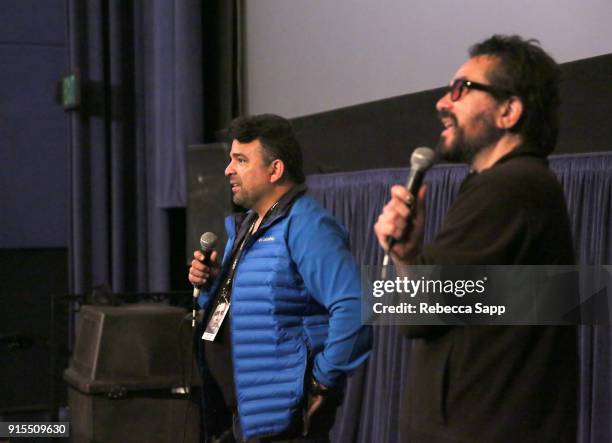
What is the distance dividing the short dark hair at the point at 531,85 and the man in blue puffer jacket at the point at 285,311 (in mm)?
816

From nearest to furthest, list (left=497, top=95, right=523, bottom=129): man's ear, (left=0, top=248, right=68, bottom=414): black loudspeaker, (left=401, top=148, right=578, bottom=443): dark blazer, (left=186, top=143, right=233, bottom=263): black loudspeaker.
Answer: (left=401, top=148, right=578, bottom=443): dark blazer < (left=497, top=95, right=523, bottom=129): man's ear < (left=186, top=143, right=233, bottom=263): black loudspeaker < (left=0, top=248, right=68, bottom=414): black loudspeaker

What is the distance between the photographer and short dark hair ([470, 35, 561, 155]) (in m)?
1.60

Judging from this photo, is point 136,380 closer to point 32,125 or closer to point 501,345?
point 501,345

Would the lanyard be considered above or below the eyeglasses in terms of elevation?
below

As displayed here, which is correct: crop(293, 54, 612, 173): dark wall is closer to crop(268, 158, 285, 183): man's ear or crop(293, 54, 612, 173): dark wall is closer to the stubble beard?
crop(268, 158, 285, 183): man's ear

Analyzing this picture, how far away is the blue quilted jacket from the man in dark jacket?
2.34 ft

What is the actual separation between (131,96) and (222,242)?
170cm

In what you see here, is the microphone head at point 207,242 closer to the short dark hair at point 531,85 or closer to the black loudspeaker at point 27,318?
the short dark hair at point 531,85

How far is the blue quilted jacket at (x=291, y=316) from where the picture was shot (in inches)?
90.8

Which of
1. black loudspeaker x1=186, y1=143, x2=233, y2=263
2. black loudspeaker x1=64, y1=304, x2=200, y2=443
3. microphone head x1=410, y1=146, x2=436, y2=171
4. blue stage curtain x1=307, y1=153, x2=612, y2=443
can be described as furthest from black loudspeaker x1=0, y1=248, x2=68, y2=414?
microphone head x1=410, y1=146, x2=436, y2=171

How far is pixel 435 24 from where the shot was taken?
3.90 meters

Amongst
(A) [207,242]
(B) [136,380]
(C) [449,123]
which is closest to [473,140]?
(C) [449,123]

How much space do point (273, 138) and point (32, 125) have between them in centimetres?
469

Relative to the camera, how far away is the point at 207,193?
17.2 ft
